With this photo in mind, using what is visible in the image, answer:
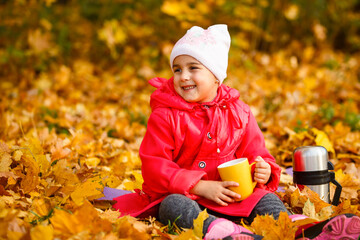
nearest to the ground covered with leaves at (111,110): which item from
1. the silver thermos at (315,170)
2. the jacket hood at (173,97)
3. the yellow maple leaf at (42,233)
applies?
the yellow maple leaf at (42,233)

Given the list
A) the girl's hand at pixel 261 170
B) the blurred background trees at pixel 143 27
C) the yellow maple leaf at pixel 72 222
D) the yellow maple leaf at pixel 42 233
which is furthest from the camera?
the blurred background trees at pixel 143 27

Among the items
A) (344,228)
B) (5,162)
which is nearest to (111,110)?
(5,162)

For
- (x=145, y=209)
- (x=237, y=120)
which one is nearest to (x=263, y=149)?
(x=237, y=120)

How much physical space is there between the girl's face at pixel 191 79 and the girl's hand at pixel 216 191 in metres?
0.47

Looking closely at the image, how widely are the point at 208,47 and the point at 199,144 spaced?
53cm

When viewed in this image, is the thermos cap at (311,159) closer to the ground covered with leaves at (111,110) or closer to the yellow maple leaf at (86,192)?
the ground covered with leaves at (111,110)

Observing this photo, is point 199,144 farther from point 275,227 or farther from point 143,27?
point 143,27

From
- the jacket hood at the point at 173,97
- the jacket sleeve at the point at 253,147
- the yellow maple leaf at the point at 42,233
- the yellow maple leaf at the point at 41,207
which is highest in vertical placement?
the jacket hood at the point at 173,97

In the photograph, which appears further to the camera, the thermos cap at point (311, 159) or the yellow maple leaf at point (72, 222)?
the thermos cap at point (311, 159)

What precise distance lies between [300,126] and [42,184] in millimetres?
2244

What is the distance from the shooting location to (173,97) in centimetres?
225

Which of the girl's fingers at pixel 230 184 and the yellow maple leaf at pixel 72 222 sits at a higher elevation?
the girl's fingers at pixel 230 184

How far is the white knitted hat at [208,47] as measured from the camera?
7.29 feet

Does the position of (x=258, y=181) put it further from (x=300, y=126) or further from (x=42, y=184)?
(x=300, y=126)
